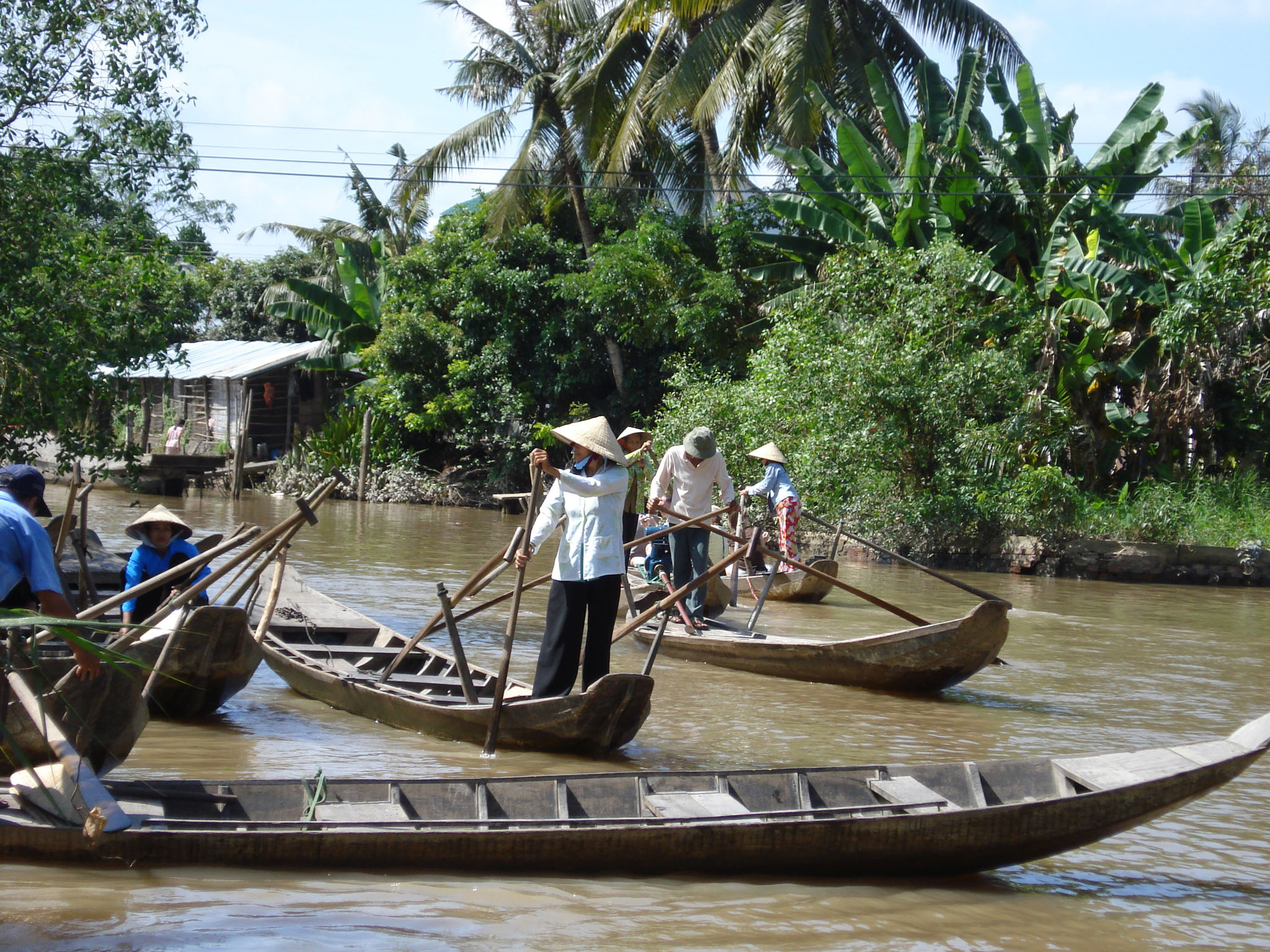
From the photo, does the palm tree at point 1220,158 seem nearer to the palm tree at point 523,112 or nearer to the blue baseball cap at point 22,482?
the palm tree at point 523,112

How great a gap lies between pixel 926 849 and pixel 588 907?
1.31 m

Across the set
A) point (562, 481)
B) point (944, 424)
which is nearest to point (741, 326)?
point (944, 424)

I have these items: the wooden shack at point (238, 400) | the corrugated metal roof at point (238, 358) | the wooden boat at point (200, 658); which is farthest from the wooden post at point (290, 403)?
the wooden boat at point (200, 658)

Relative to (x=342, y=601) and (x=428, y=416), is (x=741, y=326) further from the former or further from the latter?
(x=342, y=601)

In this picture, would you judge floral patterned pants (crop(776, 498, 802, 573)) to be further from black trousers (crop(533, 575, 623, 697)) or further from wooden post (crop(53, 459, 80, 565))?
wooden post (crop(53, 459, 80, 565))

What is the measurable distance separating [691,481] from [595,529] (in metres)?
2.88

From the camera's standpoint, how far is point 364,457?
23.4 meters

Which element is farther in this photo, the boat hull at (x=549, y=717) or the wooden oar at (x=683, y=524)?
the wooden oar at (x=683, y=524)

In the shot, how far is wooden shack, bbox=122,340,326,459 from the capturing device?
85.1 feet

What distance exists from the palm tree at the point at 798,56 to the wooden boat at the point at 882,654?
1153cm

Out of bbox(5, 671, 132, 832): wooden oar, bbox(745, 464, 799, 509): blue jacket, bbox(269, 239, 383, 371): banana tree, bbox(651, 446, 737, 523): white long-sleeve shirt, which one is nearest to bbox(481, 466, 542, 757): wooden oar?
bbox(5, 671, 132, 832): wooden oar

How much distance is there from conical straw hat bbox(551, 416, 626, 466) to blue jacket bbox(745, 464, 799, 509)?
3818 mm

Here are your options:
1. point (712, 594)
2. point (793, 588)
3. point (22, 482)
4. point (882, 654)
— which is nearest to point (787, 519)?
point (712, 594)

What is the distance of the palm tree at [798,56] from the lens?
57.9 feet
